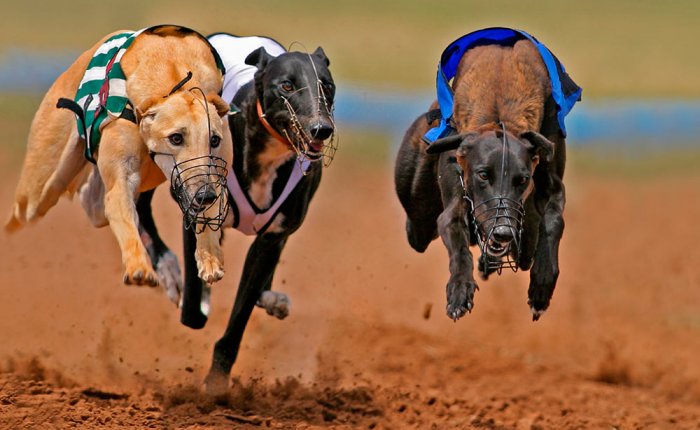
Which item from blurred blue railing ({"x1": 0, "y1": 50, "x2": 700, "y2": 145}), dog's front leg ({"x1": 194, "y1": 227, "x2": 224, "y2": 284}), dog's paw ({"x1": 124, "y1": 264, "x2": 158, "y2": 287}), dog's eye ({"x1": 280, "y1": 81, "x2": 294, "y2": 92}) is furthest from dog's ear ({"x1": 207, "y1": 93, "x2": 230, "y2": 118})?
blurred blue railing ({"x1": 0, "y1": 50, "x2": 700, "y2": 145})

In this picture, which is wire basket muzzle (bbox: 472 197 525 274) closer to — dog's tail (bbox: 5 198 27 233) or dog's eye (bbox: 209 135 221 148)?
dog's eye (bbox: 209 135 221 148)

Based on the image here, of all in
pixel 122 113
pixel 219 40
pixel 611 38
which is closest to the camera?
pixel 122 113

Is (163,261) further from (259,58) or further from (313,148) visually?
(313,148)

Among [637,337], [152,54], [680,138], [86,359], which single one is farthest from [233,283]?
[680,138]

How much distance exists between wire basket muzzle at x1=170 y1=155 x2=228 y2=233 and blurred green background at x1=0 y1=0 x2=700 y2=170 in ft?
33.6

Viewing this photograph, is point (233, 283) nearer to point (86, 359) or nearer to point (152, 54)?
point (86, 359)

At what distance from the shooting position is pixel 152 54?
5.82 metres

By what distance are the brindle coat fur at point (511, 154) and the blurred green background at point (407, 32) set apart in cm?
956

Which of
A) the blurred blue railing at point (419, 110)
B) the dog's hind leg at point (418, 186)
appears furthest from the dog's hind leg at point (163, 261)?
the blurred blue railing at point (419, 110)

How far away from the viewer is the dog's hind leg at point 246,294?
6630mm

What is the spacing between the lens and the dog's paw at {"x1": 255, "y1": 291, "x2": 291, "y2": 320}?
6.96 metres

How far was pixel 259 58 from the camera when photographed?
6.10 meters

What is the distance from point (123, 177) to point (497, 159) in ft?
5.52

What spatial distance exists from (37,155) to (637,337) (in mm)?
4924
